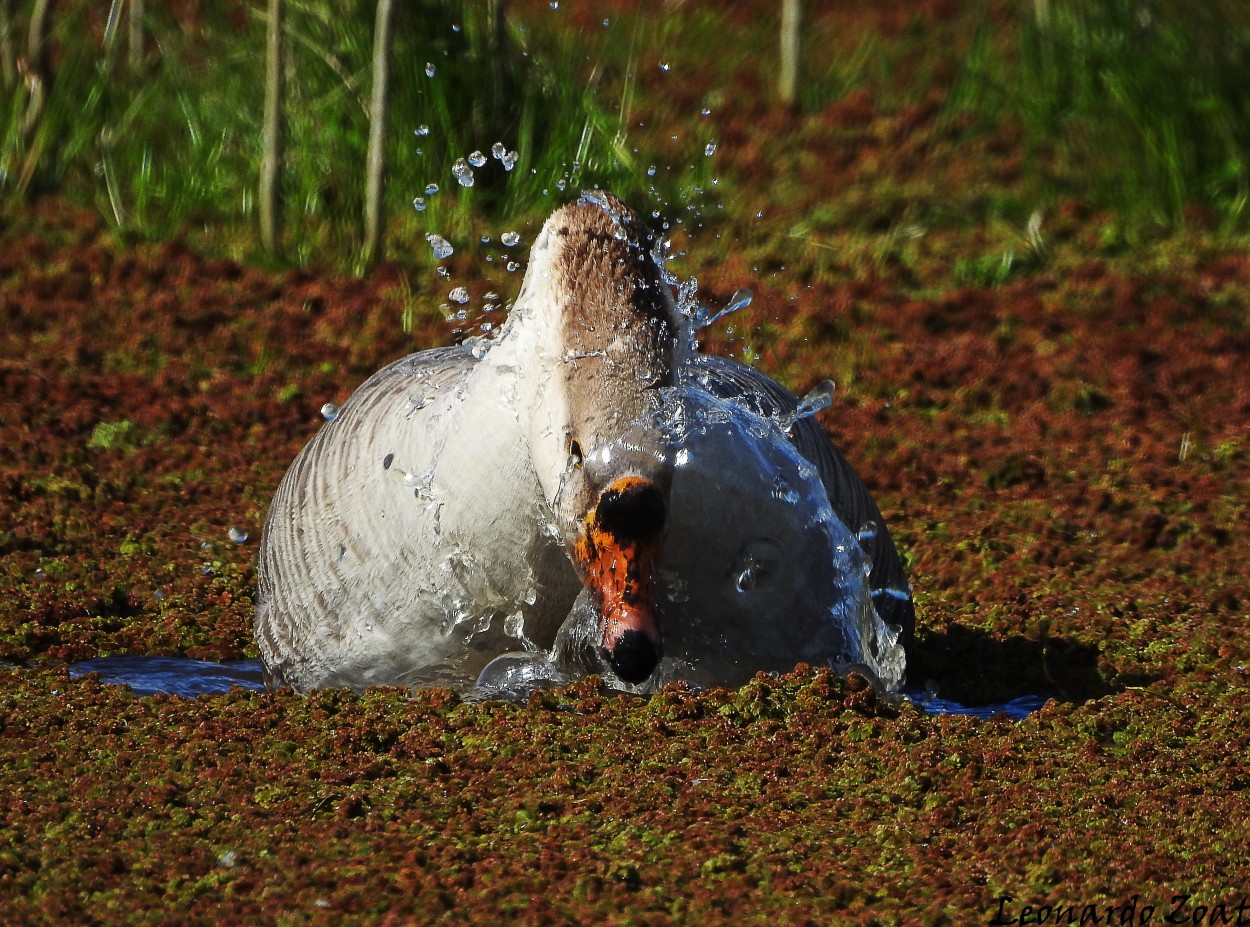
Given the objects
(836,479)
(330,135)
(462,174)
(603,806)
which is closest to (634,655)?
(603,806)

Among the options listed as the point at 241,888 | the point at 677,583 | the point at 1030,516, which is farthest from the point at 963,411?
the point at 241,888

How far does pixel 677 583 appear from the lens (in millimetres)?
4566

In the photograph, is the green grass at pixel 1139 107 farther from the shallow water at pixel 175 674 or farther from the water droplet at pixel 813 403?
the shallow water at pixel 175 674

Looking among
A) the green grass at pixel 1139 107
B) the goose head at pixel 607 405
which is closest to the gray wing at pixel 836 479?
the goose head at pixel 607 405

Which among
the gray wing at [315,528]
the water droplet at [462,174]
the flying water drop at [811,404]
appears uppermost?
the water droplet at [462,174]

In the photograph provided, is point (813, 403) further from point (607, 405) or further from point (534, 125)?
point (534, 125)

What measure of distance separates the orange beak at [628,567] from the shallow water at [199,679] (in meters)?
1.35

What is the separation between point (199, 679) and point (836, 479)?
208 centimetres

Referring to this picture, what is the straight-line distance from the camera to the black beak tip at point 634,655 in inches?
162

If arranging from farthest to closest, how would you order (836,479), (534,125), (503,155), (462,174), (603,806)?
1. (534,125)
2. (462,174)
3. (503,155)
4. (836,479)
5. (603,806)

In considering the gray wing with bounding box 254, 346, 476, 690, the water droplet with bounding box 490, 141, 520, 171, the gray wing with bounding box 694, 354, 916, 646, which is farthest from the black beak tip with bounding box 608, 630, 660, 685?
the water droplet with bounding box 490, 141, 520, 171

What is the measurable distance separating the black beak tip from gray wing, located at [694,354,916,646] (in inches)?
47.9

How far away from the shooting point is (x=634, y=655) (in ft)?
13.5

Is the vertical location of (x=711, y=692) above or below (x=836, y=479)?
below
